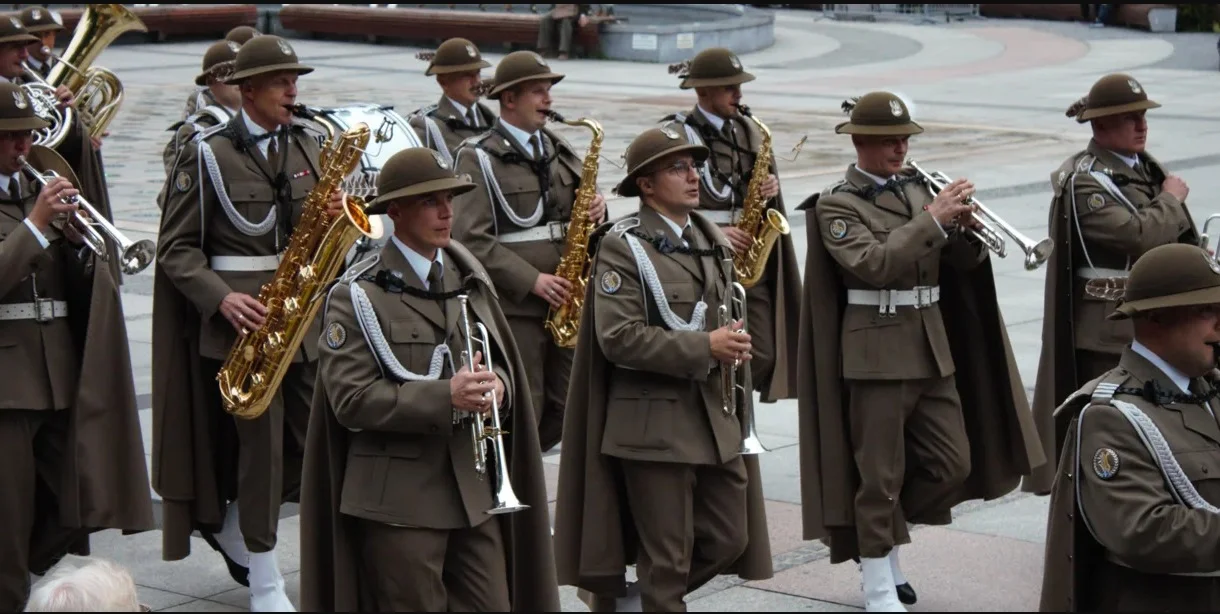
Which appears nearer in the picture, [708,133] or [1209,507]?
[1209,507]

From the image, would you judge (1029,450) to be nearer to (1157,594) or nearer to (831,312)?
(831,312)

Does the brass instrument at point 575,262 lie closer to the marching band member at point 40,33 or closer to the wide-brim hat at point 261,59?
the wide-brim hat at point 261,59

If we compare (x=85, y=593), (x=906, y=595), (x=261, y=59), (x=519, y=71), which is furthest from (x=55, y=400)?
(x=85, y=593)

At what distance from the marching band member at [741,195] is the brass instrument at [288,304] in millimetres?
3065

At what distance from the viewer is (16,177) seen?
8141 mm

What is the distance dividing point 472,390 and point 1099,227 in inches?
157

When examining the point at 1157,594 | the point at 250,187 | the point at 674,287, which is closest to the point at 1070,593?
the point at 1157,594

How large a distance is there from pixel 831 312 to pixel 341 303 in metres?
2.66

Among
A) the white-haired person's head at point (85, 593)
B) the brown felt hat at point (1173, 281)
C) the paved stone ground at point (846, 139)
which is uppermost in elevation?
the brown felt hat at point (1173, 281)

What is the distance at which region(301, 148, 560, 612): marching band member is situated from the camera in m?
6.50

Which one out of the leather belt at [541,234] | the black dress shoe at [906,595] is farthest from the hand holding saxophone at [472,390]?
the leather belt at [541,234]

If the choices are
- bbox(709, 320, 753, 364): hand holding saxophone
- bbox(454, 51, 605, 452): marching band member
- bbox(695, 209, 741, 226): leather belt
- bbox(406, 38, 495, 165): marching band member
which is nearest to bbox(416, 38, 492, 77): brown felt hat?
bbox(406, 38, 495, 165): marching band member

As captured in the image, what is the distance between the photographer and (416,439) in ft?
21.6

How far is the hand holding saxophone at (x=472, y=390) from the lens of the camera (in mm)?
6352
